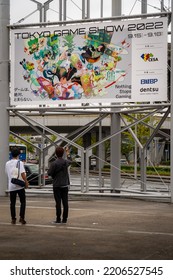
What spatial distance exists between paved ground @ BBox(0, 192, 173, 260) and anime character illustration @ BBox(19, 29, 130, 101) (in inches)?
202

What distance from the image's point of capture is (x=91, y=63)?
2286cm

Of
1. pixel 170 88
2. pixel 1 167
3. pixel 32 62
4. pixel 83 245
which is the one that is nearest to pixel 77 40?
pixel 32 62

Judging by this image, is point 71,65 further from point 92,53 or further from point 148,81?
point 148,81

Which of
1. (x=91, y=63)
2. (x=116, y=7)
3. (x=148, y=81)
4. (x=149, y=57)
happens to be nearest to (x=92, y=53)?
(x=91, y=63)

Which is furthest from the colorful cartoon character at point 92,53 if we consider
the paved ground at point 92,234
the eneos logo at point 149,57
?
the paved ground at point 92,234

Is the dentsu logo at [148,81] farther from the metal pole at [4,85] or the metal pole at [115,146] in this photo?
the metal pole at [4,85]

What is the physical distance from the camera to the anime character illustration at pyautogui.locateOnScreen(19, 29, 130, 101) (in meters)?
22.6

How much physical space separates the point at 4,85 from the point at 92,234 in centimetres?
1248

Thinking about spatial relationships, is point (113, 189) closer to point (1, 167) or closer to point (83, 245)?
point (1, 167)

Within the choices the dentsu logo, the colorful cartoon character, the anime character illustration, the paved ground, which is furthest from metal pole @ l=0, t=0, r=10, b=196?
the dentsu logo

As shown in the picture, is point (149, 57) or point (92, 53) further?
point (92, 53)

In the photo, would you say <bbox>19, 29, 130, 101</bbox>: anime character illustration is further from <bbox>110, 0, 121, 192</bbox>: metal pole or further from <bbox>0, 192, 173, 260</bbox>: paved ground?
<bbox>0, 192, 173, 260</bbox>: paved ground

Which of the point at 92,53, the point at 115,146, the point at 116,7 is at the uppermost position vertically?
the point at 116,7

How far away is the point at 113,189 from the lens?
24859 mm
